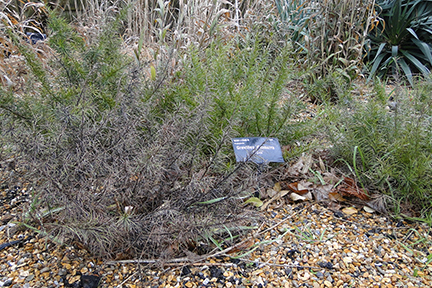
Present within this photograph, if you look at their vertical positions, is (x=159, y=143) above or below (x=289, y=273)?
above

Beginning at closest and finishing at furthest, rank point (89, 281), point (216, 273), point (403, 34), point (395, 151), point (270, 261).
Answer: point (89, 281) < point (216, 273) < point (270, 261) < point (395, 151) < point (403, 34)

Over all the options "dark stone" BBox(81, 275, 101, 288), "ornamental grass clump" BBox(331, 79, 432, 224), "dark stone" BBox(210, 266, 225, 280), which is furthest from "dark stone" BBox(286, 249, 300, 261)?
"dark stone" BBox(81, 275, 101, 288)

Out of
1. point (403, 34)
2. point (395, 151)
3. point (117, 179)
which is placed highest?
point (117, 179)

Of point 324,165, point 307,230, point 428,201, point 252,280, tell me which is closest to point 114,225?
point 252,280

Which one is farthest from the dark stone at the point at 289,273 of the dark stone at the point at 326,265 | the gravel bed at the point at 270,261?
the dark stone at the point at 326,265

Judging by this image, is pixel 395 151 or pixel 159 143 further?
pixel 395 151

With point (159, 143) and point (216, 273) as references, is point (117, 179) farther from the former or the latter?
point (216, 273)

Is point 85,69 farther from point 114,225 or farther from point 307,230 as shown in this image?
point 307,230

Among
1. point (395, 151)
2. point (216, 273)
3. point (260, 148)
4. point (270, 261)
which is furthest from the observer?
point (395, 151)

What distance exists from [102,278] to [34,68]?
1.13 m

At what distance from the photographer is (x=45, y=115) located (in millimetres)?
1760

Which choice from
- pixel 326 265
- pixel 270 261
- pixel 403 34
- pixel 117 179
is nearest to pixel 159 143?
pixel 117 179

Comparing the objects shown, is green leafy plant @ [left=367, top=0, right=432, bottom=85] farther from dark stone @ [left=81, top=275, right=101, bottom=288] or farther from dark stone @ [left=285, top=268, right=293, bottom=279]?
dark stone @ [left=81, top=275, right=101, bottom=288]

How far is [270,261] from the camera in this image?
1536mm
